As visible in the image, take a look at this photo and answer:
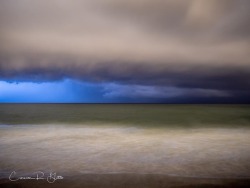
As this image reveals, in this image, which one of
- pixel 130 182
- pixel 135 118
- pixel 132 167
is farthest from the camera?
pixel 135 118

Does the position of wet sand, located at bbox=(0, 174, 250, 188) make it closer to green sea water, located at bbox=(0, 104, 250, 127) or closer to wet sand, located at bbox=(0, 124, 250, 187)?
wet sand, located at bbox=(0, 124, 250, 187)

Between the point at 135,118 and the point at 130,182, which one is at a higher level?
the point at 130,182

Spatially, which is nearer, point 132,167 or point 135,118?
point 132,167

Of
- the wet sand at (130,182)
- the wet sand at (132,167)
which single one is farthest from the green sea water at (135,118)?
the wet sand at (130,182)

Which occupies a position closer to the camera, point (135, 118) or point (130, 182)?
point (130, 182)

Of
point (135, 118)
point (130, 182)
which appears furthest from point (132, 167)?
point (135, 118)

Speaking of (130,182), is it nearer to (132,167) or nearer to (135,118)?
(132,167)

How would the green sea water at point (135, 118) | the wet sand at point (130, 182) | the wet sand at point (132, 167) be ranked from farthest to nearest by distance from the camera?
the green sea water at point (135, 118) < the wet sand at point (132, 167) < the wet sand at point (130, 182)

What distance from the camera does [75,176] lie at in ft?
33.4

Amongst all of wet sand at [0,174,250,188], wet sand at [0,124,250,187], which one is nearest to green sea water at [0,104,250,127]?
wet sand at [0,124,250,187]

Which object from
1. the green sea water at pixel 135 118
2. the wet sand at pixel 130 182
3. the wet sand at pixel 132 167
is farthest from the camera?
the green sea water at pixel 135 118

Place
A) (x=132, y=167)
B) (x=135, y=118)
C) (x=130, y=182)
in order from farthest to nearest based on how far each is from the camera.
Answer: (x=135, y=118) → (x=132, y=167) → (x=130, y=182)

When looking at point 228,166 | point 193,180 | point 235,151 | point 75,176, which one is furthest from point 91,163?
point 235,151

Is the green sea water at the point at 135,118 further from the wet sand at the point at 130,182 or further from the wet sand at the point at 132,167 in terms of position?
the wet sand at the point at 130,182
